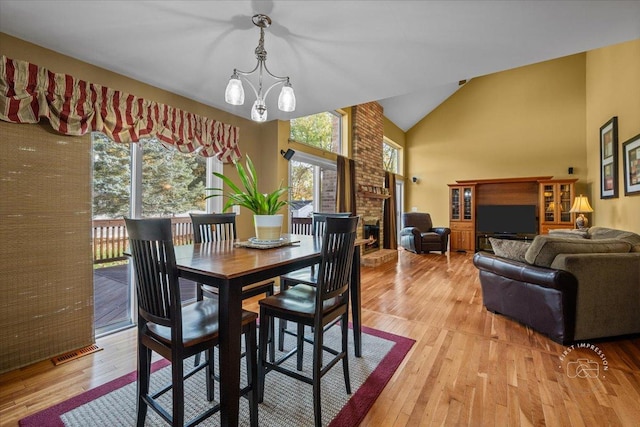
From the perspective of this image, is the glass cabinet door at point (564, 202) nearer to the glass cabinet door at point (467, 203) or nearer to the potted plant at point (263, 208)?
the glass cabinet door at point (467, 203)

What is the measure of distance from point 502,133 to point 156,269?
8.15m

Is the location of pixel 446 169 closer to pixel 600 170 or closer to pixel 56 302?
pixel 600 170

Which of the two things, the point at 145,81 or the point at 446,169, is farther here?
the point at 446,169

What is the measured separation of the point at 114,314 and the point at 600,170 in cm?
740

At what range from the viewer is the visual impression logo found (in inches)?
76.9

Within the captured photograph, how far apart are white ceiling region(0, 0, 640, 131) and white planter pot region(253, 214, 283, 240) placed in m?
1.27

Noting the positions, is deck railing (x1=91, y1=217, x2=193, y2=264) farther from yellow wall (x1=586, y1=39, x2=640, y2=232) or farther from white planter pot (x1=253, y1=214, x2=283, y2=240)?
yellow wall (x1=586, y1=39, x2=640, y2=232)

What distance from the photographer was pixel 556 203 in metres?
6.21

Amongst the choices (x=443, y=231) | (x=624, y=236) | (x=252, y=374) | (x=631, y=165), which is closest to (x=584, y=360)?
(x=624, y=236)

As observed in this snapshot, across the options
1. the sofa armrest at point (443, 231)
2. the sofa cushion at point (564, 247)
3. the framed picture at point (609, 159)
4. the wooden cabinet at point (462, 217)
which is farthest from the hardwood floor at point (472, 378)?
the wooden cabinet at point (462, 217)

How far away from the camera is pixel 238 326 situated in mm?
1288

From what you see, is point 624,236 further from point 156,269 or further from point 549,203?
point 549,203

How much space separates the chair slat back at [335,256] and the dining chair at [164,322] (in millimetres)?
439

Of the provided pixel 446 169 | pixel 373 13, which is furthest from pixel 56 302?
pixel 446 169
